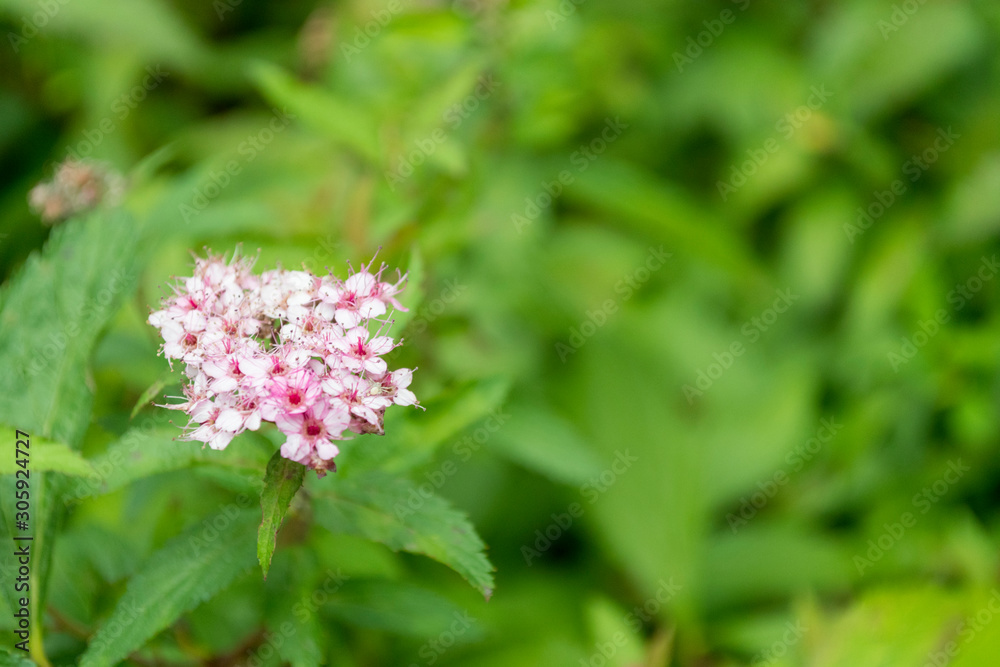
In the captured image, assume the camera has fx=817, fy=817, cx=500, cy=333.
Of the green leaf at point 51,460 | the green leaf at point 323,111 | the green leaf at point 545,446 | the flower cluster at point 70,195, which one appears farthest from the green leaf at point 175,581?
the green leaf at point 323,111

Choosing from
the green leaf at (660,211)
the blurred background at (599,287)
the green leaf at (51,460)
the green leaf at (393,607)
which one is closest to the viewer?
the green leaf at (51,460)

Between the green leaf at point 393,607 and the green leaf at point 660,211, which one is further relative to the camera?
the green leaf at point 660,211

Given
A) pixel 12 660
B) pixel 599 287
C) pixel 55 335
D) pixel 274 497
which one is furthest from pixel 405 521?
pixel 599 287

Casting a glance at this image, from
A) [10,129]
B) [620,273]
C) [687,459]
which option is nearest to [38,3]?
[10,129]

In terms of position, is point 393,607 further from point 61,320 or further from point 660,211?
point 660,211

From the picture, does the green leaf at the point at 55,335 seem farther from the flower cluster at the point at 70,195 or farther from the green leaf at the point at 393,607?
the green leaf at the point at 393,607

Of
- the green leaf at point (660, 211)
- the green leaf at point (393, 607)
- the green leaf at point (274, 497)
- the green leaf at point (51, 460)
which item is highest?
the green leaf at point (660, 211)

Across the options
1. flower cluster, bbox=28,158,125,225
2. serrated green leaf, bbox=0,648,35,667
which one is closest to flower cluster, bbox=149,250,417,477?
serrated green leaf, bbox=0,648,35,667
